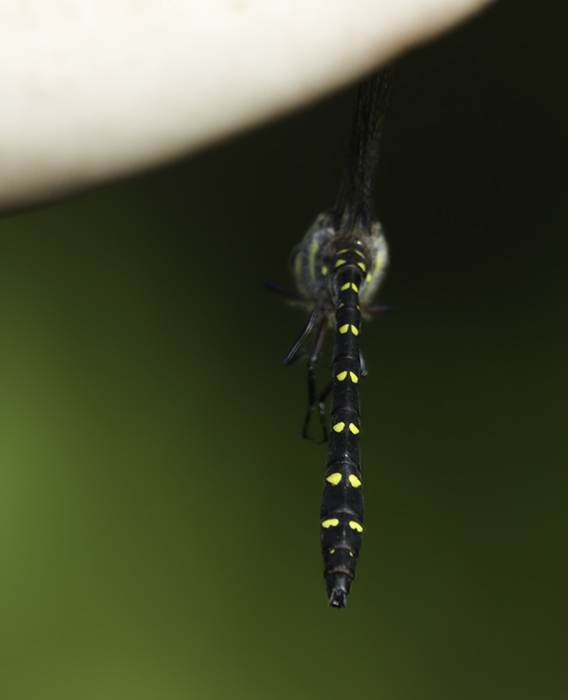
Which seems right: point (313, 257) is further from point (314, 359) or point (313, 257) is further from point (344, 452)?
point (344, 452)

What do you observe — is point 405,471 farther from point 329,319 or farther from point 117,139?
point 117,139

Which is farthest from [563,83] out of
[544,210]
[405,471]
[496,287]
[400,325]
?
[405,471]

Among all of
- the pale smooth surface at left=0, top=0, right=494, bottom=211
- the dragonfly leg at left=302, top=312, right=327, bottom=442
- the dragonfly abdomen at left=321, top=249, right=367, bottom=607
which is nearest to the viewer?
the pale smooth surface at left=0, top=0, right=494, bottom=211

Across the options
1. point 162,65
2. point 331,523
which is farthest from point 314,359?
point 162,65

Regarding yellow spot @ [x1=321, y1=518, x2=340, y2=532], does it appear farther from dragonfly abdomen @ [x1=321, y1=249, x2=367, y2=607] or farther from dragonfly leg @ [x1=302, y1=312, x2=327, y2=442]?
dragonfly leg @ [x1=302, y1=312, x2=327, y2=442]

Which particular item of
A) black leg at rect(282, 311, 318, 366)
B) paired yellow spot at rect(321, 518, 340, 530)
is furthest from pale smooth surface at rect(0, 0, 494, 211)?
black leg at rect(282, 311, 318, 366)

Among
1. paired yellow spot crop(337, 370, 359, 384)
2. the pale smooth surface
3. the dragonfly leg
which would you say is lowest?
the pale smooth surface
